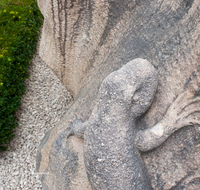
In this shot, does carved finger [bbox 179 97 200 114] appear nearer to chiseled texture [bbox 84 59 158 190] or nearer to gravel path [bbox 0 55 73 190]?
chiseled texture [bbox 84 59 158 190]

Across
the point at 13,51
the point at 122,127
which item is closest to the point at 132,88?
the point at 122,127

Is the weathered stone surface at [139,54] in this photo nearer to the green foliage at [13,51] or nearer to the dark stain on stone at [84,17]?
the dark stain on stone at [84,17]

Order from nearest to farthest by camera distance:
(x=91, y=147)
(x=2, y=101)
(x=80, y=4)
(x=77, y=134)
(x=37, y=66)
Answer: (x=91, y=147), (x=77, y=134), (x=80, y=4), (x=2, y=101), (x=37, y=66)

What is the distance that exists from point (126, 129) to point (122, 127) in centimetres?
2

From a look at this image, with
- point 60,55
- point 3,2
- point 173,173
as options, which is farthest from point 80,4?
point 3,2

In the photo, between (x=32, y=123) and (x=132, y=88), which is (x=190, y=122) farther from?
(x=32, y=123)

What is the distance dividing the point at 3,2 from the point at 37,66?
56.2 inches

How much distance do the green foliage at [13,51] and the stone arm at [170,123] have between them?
1765 mm

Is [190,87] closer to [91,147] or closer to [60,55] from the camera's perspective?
[91,147]

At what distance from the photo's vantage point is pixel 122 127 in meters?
0.84

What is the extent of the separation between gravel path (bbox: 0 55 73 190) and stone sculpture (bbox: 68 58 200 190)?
59.4 inches

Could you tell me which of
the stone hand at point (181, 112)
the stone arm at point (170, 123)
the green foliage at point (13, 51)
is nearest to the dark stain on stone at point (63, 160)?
the stone arm at point (170, 123)

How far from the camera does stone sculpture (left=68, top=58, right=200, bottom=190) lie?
0.82m

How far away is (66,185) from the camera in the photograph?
1120 millimetres
